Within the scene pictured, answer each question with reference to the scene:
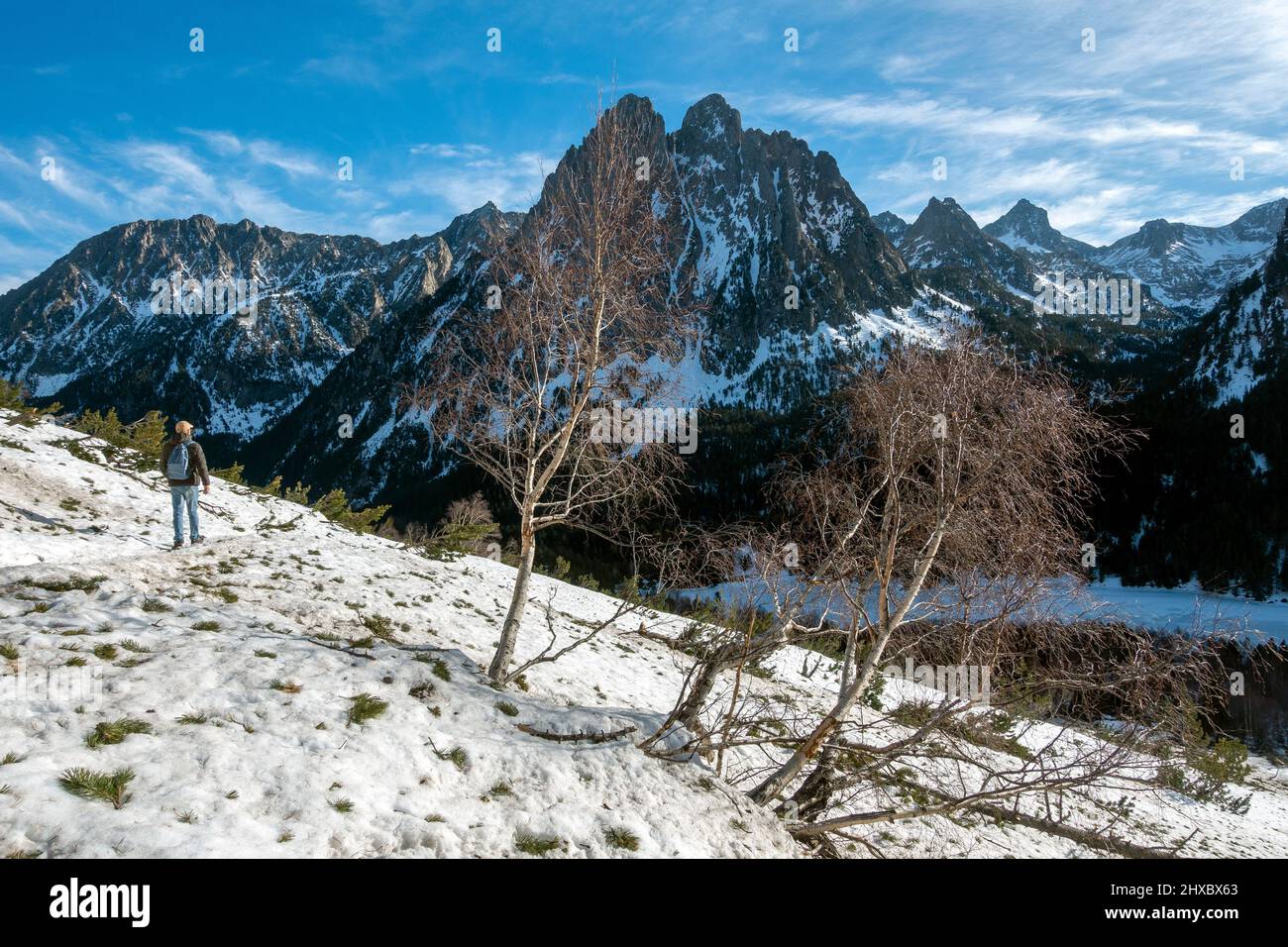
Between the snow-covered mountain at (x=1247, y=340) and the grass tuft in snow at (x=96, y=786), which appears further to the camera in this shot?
the snow-covered mountain at (x=1247, y=340)

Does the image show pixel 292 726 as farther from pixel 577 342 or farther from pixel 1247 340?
pixel 1247 340

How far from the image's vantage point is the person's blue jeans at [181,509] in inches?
Result: 528

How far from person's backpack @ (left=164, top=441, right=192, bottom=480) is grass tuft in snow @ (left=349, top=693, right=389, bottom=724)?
8.92 metres

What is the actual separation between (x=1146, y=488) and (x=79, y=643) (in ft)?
483

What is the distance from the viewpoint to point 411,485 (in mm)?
166375

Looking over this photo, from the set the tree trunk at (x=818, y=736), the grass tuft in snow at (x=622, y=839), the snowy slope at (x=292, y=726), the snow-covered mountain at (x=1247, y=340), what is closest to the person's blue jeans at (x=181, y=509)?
the snowy slope at (x=292, y=726)

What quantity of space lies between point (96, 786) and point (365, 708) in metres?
2.79

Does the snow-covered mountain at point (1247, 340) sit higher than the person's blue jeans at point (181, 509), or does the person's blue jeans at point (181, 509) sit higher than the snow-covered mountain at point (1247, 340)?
the snow-covered mountain at point (1247, 340)

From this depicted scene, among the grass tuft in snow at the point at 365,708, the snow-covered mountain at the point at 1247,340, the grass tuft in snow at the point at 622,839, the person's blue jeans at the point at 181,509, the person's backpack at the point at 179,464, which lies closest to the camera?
the grass tuft in snow at the point at 622,839

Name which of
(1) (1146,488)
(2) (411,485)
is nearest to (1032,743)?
(1) (1146,488)

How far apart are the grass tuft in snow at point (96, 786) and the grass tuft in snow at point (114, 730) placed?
1.81 ft

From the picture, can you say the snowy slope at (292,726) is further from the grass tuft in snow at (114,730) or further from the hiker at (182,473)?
the hiker at (182,473)

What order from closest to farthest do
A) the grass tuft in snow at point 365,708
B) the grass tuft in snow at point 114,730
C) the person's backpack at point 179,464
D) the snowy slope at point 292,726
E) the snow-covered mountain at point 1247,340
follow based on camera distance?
the snowy slope at point 292,726 < the grass tuft in snow at point 114,730 < the grass tuft in snow at point 365,708 < the person's backpack at point 179,464 < the snow-covered mountain at point 1247,340
